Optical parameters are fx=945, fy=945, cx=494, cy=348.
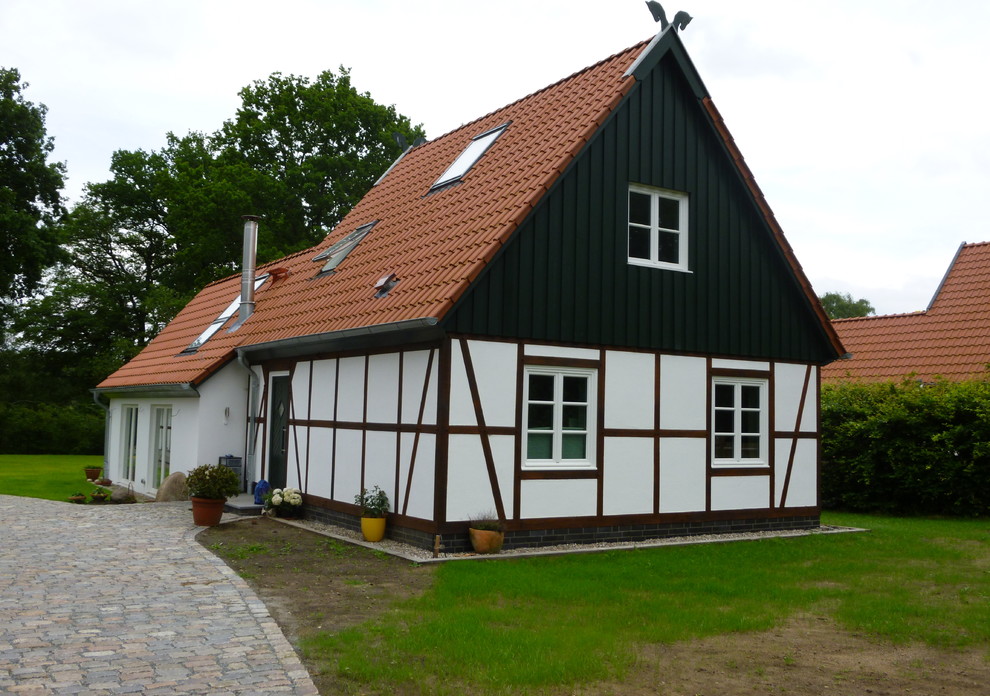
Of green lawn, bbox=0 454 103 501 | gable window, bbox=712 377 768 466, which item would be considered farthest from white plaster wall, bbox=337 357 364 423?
green lawn, bbox=0 454 103 501

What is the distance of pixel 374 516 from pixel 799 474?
700 cm

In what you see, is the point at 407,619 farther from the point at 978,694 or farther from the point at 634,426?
the point at 634,426

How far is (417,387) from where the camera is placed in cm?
1212

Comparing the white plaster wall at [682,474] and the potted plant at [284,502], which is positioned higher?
the white plaster wall at [682,474]

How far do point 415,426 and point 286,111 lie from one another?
27516mm

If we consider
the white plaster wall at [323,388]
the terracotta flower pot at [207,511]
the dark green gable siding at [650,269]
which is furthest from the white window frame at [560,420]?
the terracotta flower pot at [207,511]

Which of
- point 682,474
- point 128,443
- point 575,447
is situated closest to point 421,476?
point 575,447

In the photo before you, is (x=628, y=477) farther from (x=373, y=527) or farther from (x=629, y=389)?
(x=373, y=527)

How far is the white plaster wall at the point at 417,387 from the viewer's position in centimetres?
1175

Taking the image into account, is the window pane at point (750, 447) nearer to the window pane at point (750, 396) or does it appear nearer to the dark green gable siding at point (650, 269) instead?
the window pane at point (750, 396)

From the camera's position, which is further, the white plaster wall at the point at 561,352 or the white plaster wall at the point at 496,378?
the white plaster wall at the point at 561,352

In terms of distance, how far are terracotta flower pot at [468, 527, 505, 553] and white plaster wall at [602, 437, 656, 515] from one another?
198 centimetres

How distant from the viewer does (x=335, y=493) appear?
1408cm

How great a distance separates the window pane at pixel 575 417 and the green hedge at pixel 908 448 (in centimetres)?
814
